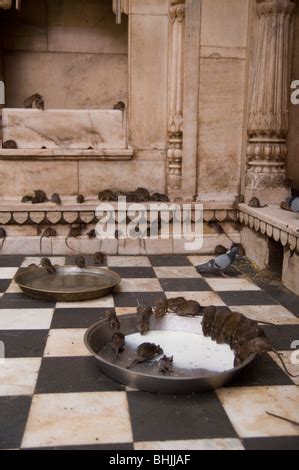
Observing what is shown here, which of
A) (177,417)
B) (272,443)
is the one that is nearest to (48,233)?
(177,417)

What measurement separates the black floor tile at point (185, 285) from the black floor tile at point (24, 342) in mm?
1359

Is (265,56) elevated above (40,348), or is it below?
above

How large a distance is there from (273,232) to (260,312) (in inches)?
41.4

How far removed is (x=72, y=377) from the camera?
279cm

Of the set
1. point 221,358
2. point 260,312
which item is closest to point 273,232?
point 260,312

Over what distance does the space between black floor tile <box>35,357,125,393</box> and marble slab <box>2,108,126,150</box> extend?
136 inches

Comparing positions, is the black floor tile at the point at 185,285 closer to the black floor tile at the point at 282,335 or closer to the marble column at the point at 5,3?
the black floor tile at the point at 282,335

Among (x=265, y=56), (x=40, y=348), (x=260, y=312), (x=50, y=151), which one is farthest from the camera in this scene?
(x=50, y=151)

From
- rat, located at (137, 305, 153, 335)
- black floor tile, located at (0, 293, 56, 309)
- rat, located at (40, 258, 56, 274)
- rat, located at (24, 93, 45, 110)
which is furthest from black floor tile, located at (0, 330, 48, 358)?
rat, located at (24, 93, 45, 110)

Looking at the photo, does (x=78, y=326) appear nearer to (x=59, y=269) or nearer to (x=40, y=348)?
(x=40, y=348)

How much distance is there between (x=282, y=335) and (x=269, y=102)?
2778mm

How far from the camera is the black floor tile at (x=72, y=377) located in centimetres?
267

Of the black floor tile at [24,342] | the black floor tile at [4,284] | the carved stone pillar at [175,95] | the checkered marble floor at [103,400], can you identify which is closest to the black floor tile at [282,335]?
the checkered marble floor at [103,400]

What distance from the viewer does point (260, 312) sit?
388 centimetres
